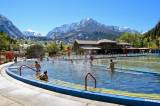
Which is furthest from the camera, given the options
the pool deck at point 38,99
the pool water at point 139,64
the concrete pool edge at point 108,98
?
the pool water at point 139,64

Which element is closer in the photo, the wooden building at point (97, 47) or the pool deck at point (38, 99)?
the pool deck at point (38, 99)

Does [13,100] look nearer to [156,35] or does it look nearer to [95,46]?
[95,46]

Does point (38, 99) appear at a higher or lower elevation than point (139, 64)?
lower

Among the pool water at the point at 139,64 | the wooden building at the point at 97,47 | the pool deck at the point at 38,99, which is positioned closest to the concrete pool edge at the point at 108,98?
the pool deck at the point at 38,99

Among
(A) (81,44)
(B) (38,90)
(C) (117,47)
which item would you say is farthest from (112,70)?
(C) (117,47)

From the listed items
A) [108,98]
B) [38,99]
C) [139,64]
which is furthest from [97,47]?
[108,98]

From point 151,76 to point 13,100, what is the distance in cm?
1564

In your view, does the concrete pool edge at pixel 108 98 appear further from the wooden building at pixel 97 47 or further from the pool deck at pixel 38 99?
the wooden building at pixel 97 47

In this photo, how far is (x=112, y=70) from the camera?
29.5 m

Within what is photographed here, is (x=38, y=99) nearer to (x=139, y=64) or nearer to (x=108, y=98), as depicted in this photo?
(x=108, y=98)

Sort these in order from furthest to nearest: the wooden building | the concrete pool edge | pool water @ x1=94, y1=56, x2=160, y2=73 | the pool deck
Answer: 1. the wooden building
2. pool water @ x1=94, y1=56, x2=160, y2=73
3. the pool deck
4. the concrete pool edge

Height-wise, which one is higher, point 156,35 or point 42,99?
point 156,35

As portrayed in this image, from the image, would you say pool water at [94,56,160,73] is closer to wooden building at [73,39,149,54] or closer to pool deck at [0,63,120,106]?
pool deck at [0,63,120,106]

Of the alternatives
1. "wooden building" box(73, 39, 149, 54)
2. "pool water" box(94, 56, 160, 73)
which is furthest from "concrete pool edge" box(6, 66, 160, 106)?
"wooden building" box(73, 39, 149, 54)
